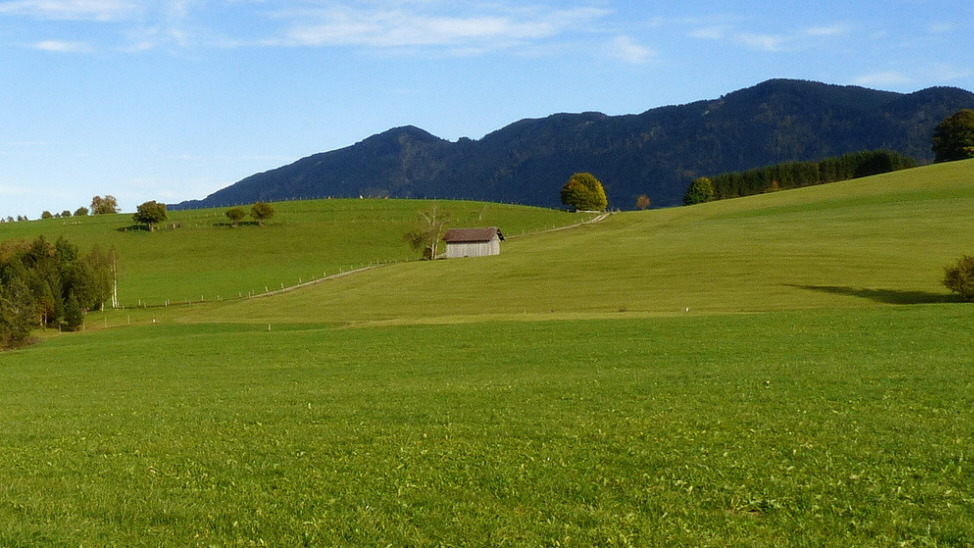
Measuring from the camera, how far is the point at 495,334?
1592 inches

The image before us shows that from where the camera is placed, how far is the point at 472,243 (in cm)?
11125

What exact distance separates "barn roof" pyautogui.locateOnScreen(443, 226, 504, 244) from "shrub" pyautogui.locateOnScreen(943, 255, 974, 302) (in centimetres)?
6876

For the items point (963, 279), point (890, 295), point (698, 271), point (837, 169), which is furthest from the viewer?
point (837, 169)

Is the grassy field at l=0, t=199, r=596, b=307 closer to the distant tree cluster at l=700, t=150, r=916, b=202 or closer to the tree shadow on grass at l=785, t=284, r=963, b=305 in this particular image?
the tree shadow on grass at l=785, t=284, r=963, b=305

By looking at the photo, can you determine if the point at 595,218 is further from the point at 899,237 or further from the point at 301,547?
the point at 301,547

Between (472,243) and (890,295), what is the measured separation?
2586 inches

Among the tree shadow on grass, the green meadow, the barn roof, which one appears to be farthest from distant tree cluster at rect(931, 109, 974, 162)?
the green meadow

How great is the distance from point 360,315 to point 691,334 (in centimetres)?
3506

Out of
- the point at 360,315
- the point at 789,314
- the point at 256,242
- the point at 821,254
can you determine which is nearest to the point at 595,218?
the point at 256,242

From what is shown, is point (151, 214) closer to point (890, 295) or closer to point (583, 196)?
point (583, 196)

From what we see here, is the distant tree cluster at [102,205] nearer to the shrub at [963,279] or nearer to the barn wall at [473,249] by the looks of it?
the barn wall at [473,249]

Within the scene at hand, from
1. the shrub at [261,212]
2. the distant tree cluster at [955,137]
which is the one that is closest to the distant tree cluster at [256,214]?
the shrub at [261,212]

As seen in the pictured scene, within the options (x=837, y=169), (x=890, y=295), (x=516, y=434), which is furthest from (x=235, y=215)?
(x=837, y=169)

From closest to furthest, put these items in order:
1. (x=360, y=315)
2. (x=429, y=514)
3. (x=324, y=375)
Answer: (x=429, y=514), (x=324, y=375), (x=360, y=315)
